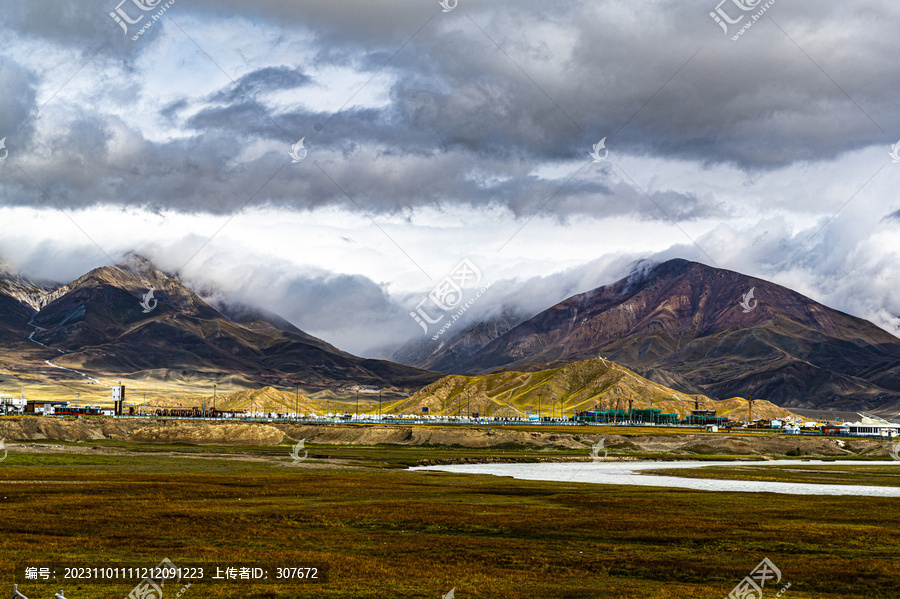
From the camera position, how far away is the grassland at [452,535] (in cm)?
4384

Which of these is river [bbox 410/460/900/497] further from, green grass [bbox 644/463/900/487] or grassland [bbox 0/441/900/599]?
grassland [bbox 0/441/900/599]

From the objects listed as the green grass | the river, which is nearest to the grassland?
the river

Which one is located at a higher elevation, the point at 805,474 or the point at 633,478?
the point at 805,474

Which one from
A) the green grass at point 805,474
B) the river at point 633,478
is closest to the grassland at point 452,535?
the river at point 633,478

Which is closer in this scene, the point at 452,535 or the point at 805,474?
the point at 452,535

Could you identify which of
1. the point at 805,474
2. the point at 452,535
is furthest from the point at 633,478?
the point at 452,535

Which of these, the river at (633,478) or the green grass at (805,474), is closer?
the river at (633,478)

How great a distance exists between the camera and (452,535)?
198 ft

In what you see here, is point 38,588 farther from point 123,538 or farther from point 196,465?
point 196,465

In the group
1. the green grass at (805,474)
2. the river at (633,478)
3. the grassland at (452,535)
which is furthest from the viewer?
the green grass at (805,474)

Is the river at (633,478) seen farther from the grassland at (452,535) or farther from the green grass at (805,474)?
the grassland at (452,535)

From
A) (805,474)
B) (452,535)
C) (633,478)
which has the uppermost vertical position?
(805,474)

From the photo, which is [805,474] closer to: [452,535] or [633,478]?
[633,478]

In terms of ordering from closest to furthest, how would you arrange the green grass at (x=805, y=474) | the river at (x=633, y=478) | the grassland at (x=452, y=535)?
the grassland at (x=452, y=535), the river at (x=633, y=478), the green grass at (x=805, y=474)
